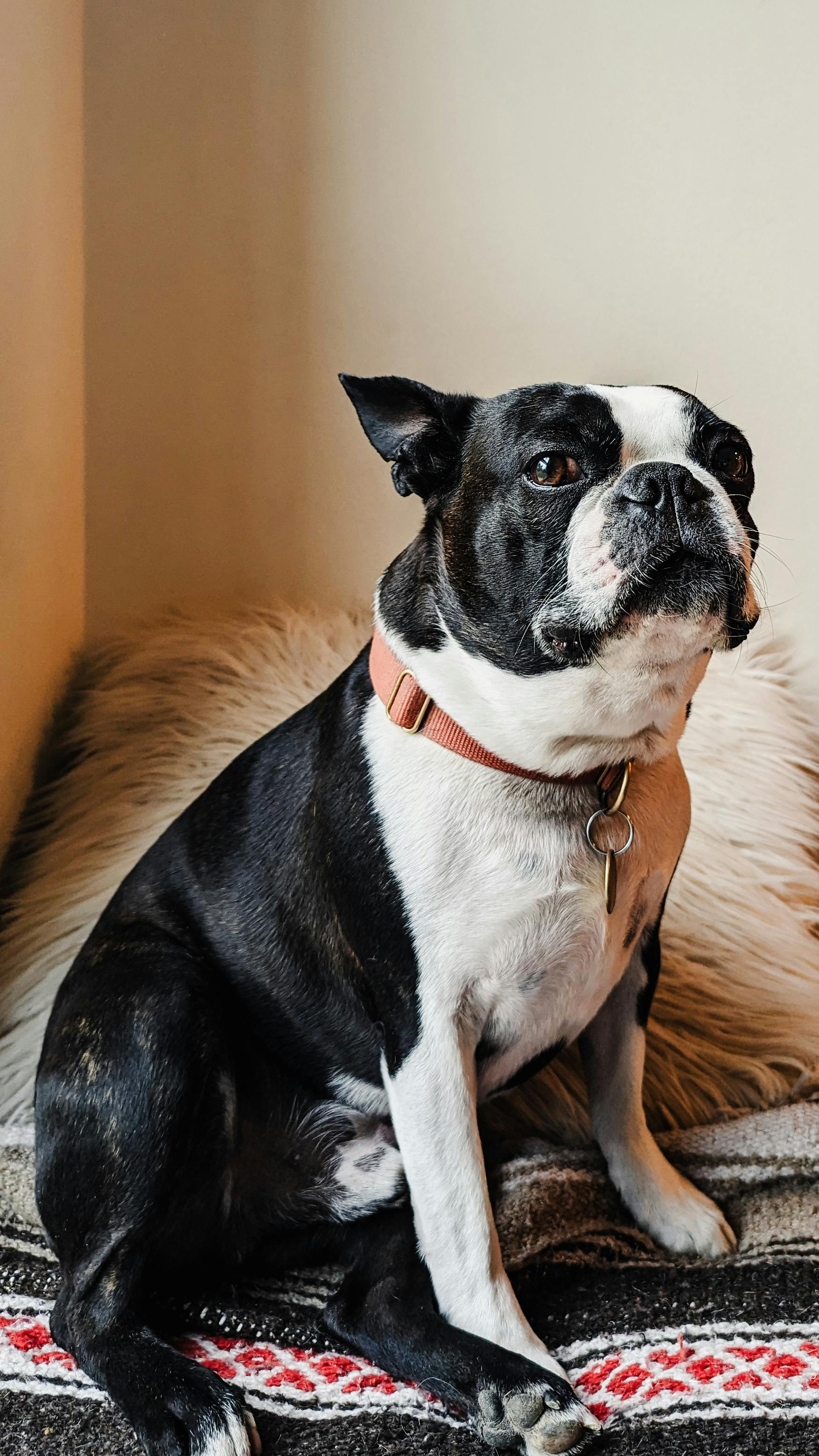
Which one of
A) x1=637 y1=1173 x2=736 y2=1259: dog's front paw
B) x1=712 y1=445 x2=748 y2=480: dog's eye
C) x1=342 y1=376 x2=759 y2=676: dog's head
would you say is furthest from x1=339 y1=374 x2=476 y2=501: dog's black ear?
x1=637 y1=1173 x2=736 y2=1259: dog's front paw

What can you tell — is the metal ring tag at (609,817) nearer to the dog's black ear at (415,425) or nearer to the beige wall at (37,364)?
the dog's black ear at (415,425)

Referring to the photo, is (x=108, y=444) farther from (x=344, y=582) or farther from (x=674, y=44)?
(x=674, y=44)

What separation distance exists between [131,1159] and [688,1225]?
0.53 meters

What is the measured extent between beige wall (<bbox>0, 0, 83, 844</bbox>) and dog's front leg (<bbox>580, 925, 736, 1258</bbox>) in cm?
82

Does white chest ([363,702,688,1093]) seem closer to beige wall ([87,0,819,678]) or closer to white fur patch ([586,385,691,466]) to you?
white fur patch ([586,385,691,466])

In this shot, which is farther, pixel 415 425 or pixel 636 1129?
pixel 636 1129

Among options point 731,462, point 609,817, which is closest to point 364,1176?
point 609,817

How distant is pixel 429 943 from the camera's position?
1.04m

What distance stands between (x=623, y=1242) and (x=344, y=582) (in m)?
1.20

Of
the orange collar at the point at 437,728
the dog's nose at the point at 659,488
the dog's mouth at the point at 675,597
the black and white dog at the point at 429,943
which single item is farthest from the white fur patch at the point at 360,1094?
the dog's nose at the point at 659,488

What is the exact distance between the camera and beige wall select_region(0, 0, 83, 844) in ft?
4.89

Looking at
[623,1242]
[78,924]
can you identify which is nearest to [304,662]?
[78,924]

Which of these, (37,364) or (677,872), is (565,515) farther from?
(37,364)

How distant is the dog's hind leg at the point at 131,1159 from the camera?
1037 mm
